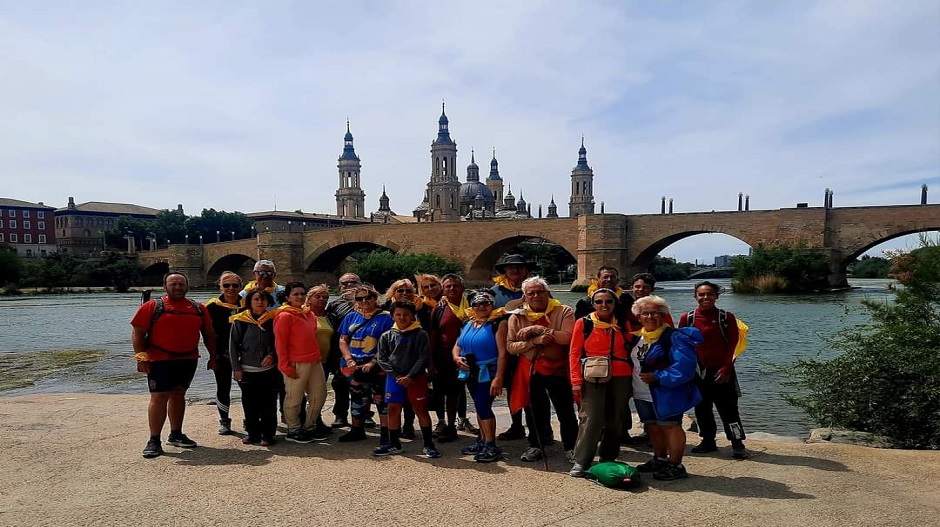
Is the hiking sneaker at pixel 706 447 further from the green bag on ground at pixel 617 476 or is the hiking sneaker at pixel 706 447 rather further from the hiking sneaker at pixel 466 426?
the hiking sneaker at pixel 466 426

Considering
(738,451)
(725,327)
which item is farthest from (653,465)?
(725,327)

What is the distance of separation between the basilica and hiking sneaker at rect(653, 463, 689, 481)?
250ft

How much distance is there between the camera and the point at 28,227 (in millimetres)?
74188

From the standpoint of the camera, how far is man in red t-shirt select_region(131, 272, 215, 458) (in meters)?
4.96

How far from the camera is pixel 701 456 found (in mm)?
4918

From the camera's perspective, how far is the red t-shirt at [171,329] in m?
4.96

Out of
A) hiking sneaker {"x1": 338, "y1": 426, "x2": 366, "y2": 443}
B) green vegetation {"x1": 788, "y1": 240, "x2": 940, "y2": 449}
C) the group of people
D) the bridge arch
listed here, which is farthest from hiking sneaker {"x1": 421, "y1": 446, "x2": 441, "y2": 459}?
the bridge arch

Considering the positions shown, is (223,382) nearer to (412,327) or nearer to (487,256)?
(412,327)

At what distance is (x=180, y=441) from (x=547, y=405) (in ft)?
9.52

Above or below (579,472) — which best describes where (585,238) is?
above

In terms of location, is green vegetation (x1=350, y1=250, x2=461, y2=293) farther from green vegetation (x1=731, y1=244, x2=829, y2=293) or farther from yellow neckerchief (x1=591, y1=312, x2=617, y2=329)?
yellow neckerchief (x1=591, y1=312, x2=617, y2=329)

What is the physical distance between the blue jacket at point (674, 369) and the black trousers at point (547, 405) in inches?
25.6

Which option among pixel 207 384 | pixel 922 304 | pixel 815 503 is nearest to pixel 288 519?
pixel 815 503

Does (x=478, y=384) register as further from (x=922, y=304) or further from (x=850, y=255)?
(x=850, y=255)
